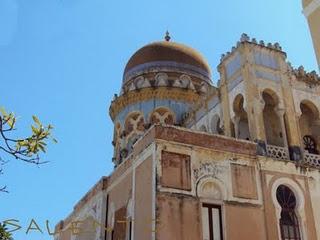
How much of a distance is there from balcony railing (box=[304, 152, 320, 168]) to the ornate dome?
9.84 metres

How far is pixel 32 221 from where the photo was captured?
5867 millimetres

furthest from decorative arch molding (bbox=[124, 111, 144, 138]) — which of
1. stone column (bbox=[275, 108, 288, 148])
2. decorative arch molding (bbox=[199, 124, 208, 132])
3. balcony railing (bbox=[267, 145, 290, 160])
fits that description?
balcony railing (bbox=[267, 145, 290, 160])

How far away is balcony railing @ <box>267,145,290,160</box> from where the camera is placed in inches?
666

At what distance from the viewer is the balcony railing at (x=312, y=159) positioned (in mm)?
17398

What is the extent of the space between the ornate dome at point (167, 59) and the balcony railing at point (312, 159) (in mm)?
9839

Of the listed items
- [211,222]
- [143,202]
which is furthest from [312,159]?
[143,202]

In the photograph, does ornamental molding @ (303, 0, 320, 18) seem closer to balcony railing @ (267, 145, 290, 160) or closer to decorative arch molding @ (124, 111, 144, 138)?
balcony railing @ (267, 145, 290, 160)

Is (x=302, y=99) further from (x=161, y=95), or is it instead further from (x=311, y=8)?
(x=311, y=8)

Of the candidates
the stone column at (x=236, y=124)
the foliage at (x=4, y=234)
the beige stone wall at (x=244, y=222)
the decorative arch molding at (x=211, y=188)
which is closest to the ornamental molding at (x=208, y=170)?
the decorative arch molding at (x=211, y=188)

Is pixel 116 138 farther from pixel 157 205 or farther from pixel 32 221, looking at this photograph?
pixel 32 221

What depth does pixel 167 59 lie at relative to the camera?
84.8ft

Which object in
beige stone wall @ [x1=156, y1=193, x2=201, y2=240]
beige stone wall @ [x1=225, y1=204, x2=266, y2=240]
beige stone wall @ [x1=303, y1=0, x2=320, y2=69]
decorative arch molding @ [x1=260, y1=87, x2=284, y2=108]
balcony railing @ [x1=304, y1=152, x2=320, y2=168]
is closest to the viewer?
beige stone wall @ [x1=303, y1=0, x2=320, y2=69]

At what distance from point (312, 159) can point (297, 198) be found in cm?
203

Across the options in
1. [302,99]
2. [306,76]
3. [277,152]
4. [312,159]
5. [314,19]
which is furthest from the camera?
[306,76]
